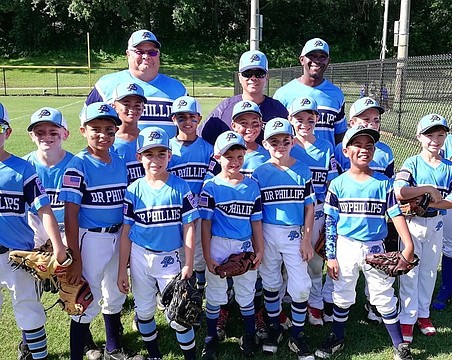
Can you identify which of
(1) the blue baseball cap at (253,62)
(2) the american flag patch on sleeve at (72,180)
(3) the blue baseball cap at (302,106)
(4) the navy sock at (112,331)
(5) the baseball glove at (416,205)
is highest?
(1) the blue baseball cap at (253,62)

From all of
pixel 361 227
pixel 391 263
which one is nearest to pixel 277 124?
pixel 361 227

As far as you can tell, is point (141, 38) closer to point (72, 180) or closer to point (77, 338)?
point (72, 180)

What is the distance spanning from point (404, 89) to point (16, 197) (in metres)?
9.61

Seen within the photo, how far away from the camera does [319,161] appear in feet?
13.4

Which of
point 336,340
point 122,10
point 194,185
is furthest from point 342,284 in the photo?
point 122,10

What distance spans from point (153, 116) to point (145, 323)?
1724 mm

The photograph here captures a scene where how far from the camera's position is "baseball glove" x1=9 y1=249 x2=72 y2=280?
3176 millimetres

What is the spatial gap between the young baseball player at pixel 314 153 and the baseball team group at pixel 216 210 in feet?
0.04

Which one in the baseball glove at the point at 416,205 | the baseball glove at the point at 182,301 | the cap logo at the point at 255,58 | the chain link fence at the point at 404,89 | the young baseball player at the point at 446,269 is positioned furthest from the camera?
the chain link fence at the point at 404,89

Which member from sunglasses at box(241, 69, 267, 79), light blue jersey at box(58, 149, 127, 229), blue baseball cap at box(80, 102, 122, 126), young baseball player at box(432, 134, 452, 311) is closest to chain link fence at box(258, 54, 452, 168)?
young baseball player at box(432, 134, 452, 311)

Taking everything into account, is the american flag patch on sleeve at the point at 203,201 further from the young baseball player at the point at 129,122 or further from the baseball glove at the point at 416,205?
the baseball glove at the point at 416,205

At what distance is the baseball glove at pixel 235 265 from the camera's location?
11.8ft

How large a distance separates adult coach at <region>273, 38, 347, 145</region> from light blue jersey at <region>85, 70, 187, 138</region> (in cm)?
112

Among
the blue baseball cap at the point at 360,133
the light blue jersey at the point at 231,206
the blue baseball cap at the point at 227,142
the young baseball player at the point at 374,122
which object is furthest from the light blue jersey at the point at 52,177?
the young baseball player at the point at 374,122
